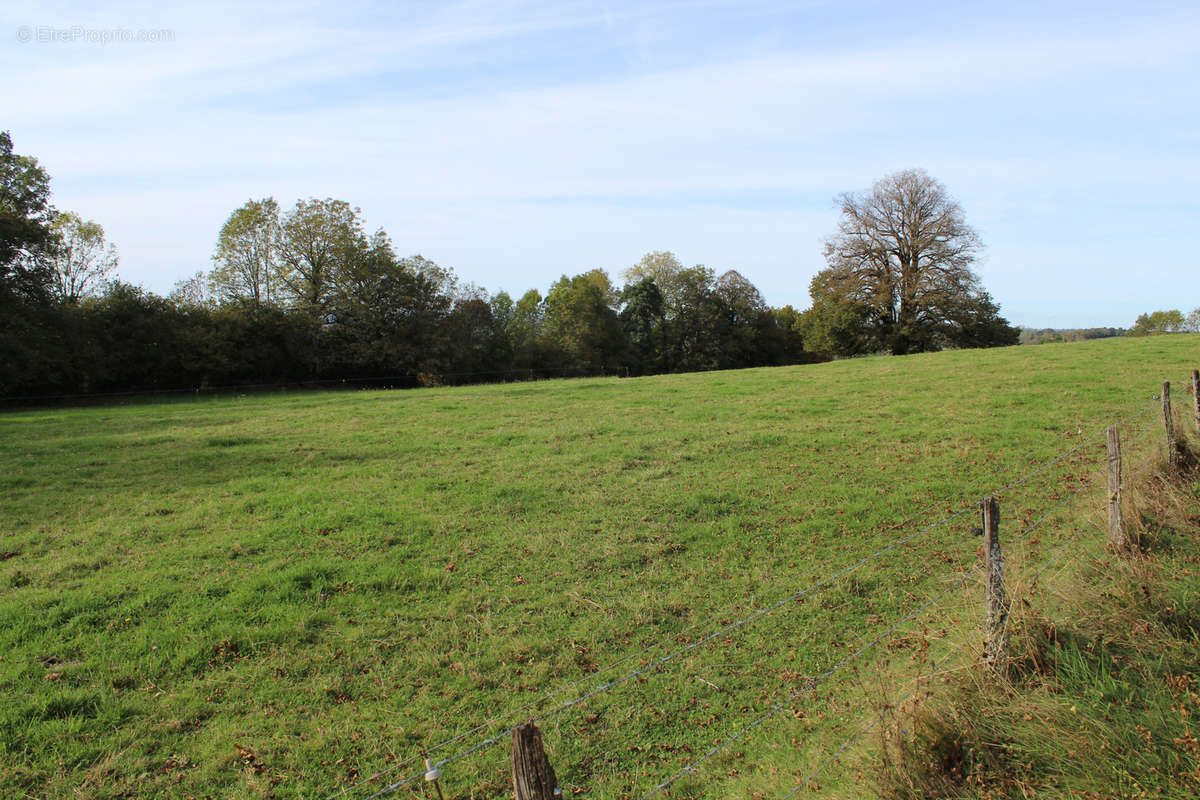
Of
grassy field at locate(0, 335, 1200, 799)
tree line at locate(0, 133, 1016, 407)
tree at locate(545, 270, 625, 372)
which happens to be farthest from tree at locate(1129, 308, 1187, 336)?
grassy field at locate(0, 335, 1200, 799)

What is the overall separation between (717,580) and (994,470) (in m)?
6.44

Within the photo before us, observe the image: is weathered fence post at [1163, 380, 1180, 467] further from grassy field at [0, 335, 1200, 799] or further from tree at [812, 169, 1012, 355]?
tree at [812, 169, 1012, 355]

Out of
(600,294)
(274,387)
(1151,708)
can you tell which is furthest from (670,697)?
(600,294)

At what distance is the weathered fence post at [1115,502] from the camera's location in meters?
6.25

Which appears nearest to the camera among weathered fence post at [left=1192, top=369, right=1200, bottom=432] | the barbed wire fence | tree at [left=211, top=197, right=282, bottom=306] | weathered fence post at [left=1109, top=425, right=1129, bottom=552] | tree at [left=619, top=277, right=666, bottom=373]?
the barbed wire fence

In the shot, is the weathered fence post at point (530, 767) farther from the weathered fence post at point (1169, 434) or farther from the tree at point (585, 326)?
the tree at point (585, 326)

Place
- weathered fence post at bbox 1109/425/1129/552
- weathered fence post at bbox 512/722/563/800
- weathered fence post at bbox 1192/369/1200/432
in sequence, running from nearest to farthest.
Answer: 1. weathered fence post at bbox 512/722/563/800
2. weathered fence post at bbox 1109/425/1129/552
3. weathered fence post at bbox 1192/369/1200/432

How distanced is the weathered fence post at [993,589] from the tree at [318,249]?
42460 millimetres

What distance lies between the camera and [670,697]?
5.64 m

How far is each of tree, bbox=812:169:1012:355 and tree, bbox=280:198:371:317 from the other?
3378cm

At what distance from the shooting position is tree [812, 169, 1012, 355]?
45938 mm

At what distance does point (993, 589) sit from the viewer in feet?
14.3

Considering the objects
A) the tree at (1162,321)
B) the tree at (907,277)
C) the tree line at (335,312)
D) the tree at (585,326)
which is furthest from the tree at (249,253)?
the tree at (1162,321)

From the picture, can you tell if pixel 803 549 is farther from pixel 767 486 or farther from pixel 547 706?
pixel 547 706
